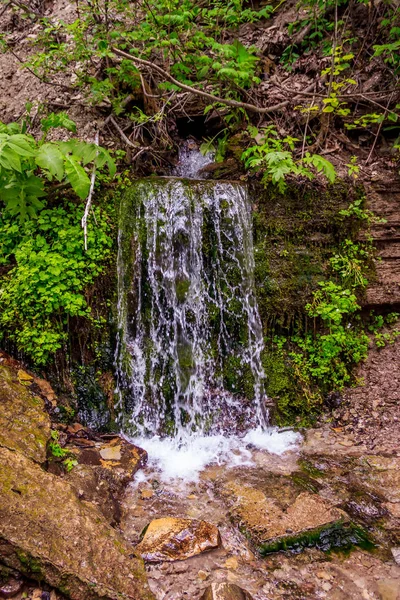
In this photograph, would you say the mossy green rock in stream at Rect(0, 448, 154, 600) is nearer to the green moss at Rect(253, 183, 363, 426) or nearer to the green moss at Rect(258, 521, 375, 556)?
the green moss at Rect(258, 521, 375, 556)

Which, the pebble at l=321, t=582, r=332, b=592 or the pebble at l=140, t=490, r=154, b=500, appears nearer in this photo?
the pebble at l=321, t=582, r=332, b=592

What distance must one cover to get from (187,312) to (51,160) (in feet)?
7.37

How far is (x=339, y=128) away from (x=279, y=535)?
5.46 meters

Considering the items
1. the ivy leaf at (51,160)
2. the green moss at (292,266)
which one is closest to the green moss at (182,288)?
the green moss at (292,266)

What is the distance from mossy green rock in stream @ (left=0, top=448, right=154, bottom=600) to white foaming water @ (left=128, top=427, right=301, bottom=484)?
3.65 feet

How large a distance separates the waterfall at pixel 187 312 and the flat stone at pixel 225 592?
6.96ft

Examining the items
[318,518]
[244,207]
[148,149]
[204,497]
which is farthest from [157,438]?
[148,149]

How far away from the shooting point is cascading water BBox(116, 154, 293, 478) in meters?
4.23

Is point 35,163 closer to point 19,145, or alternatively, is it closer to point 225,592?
point 19,145

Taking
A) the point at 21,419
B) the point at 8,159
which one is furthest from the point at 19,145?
the point at 21,419

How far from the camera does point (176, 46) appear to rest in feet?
17.9

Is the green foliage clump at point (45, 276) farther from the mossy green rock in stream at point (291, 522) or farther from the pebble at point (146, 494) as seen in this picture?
the mossy green rock in stream at point (291, 522)

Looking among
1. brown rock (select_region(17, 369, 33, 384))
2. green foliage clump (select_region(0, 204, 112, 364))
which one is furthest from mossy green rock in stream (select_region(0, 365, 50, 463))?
green foliage clump (select_region(0, 204, 112, 364))

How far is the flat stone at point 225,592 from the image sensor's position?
196cm
